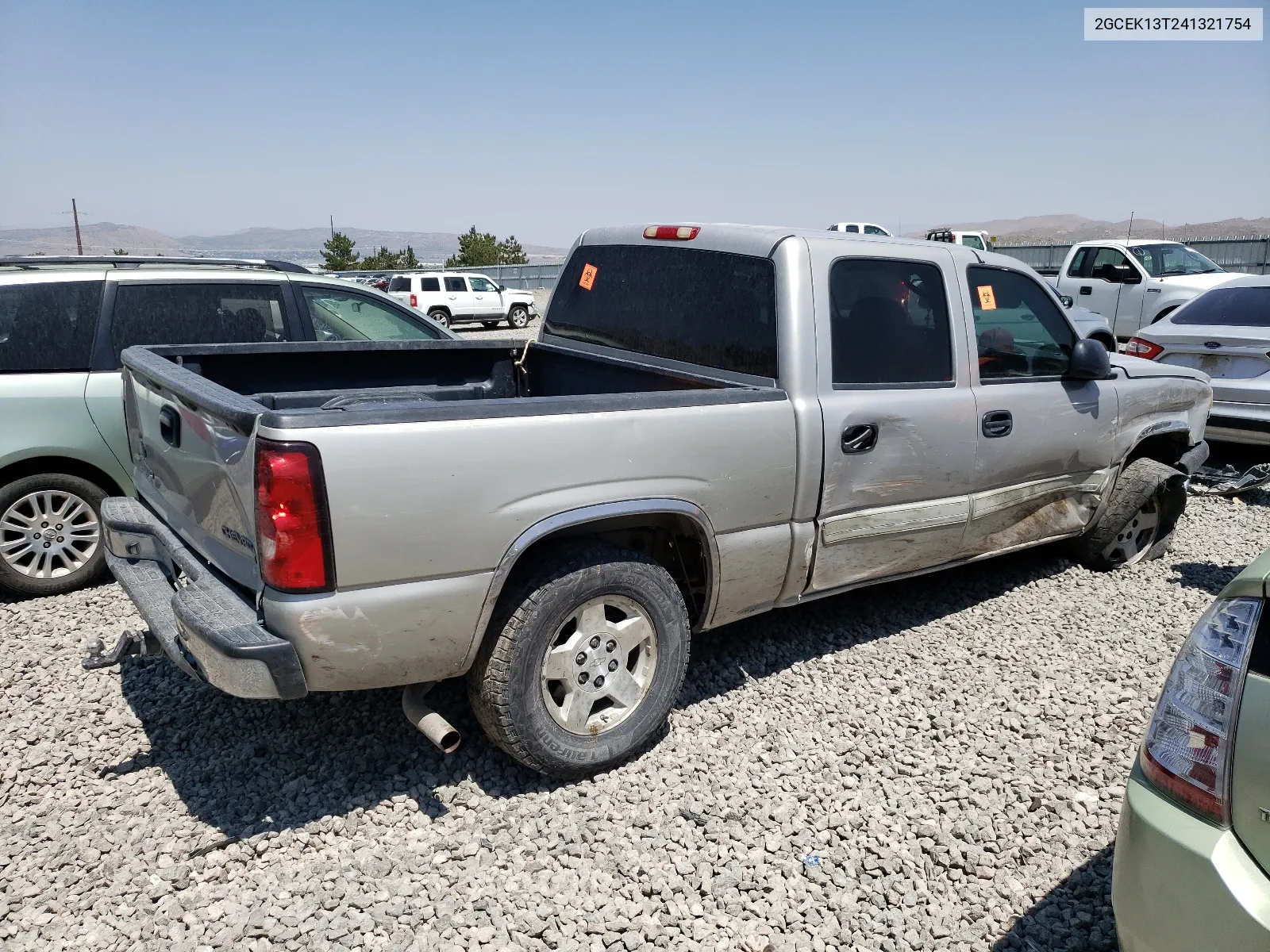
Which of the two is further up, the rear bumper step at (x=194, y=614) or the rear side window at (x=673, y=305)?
the rear side window at (x=673, y=305)

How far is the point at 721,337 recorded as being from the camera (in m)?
3.95

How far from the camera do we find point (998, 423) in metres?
4.34

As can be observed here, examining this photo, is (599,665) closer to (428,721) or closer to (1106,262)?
(428,721)

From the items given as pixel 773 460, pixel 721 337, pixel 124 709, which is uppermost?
pixel 721 337

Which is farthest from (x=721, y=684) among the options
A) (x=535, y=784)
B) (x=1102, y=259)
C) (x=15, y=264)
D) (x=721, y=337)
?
(x=1102, y=259)

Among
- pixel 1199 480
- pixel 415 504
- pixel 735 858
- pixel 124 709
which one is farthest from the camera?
pixel 1199 480

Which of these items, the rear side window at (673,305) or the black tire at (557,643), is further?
the rear side window at (673,305)

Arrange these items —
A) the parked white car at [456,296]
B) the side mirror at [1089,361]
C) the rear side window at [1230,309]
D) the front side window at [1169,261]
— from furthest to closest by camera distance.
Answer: the parked white car at [456,296] < the front side window at [1169,261] < the rear side window at [1230,309] < the side mirror at [1089,361]

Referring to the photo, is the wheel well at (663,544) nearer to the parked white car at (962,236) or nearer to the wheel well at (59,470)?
the wheel well at (59,470)

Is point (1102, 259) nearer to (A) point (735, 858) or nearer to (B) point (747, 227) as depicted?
(B) point (747, 227)

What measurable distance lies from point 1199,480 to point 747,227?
5402 mm

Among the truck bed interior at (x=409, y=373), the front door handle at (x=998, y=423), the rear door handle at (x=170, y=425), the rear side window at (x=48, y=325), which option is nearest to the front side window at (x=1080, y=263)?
the front door handle at (x=998, y=423)

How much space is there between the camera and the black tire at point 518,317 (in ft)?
85.6

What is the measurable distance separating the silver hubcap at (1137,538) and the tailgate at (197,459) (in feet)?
15.5
